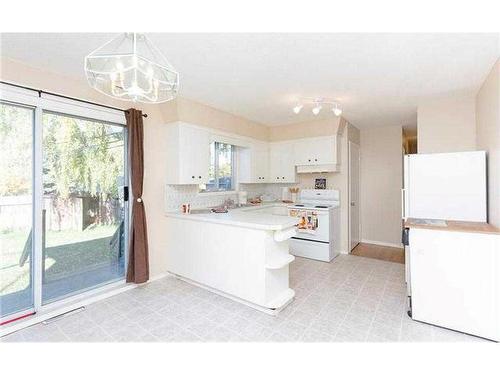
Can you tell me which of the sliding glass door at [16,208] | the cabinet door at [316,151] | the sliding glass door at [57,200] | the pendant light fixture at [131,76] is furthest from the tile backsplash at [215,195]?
the pendant light fixture at [131,76]

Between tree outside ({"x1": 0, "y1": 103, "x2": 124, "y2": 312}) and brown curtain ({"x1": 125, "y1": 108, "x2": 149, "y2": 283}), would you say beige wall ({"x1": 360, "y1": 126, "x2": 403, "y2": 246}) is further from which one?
tree outside ({"x1": 0, "y1": 103, "x2": 124, "y2": 312})

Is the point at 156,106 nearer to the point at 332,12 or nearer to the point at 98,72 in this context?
the point at 98,72

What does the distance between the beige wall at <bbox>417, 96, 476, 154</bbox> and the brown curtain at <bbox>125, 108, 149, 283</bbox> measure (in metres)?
3.78

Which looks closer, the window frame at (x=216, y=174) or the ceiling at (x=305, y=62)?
the ceiling at (x=305, y=62)

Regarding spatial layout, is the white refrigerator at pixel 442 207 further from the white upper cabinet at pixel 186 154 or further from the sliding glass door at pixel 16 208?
the sliding glass door at pixel 16 208

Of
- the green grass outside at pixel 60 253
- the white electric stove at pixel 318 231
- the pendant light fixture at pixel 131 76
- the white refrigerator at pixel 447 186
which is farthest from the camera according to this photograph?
the white electric stove at pixel 318 231

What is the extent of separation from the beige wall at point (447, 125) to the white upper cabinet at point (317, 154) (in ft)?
4.22

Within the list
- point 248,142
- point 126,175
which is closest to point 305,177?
point 248,142

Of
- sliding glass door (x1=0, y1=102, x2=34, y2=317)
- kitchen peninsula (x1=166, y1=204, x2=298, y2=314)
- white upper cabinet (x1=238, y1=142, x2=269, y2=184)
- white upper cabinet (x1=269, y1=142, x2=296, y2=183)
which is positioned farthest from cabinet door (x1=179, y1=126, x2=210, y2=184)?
white upper cabinet (x1=269, y1=142, x2=296, y2=183)

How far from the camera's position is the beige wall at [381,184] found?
4.96 metres

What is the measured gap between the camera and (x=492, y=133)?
2408 millimetres

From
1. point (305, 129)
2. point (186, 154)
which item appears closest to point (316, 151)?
point (305, 129)

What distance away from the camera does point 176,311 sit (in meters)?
2.52

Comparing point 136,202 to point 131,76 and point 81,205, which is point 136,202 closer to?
point 81,205
